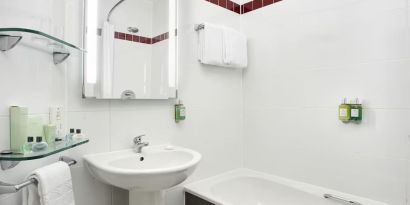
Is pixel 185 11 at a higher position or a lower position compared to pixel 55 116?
higher

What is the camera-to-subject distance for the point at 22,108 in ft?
3.16

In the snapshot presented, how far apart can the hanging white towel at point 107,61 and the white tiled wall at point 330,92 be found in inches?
46.7

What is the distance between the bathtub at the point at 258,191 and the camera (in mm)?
1541

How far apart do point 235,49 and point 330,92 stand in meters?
0.78

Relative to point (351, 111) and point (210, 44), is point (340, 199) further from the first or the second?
point (210, 44)

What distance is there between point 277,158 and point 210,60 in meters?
0.95

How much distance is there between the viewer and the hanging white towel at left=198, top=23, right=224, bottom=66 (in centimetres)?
Result: 175

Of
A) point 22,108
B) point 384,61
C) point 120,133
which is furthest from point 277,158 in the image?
point 22,108

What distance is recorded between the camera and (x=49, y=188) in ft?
3.03

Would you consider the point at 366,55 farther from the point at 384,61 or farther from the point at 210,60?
the point at 210,60

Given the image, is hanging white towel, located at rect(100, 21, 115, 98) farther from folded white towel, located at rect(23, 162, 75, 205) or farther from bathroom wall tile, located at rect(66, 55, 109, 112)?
folded white towel, located at rect(23, 162, 75, 205)

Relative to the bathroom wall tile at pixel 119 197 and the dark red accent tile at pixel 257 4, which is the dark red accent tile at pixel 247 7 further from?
the bathroom wall tile at pixel 119 197

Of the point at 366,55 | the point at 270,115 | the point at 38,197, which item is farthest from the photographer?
the point at 270,115

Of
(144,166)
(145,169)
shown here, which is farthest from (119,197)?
(145,169)
